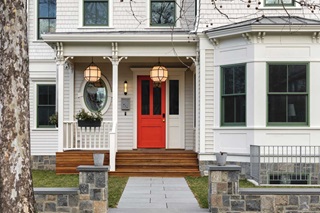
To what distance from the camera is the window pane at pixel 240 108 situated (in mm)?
13047

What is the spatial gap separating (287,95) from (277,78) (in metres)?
0.53

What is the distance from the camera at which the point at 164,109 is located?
1598 cm

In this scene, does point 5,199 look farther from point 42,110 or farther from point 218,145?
point 42,110

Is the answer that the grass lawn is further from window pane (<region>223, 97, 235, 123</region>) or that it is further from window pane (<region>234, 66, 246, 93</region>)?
window pane (<region>234, 66, 246, 93</region>)

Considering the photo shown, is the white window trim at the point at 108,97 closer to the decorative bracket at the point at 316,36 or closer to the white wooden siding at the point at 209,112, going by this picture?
the white wooden siding at the point at 209,112

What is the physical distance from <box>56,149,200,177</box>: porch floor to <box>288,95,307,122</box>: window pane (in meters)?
3.08

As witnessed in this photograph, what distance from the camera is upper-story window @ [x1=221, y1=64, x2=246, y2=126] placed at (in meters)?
13.1

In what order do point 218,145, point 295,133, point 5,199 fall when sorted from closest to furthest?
point 5,199
point 295,133
point 218,145

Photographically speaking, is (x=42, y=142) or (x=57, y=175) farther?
(x=42, y=142)

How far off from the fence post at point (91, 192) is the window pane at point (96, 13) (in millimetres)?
8298

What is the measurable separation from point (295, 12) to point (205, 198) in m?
6.65

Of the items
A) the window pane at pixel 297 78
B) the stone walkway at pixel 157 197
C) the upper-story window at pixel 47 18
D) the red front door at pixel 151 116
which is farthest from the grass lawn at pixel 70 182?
the upper-story window at pixel 47 18

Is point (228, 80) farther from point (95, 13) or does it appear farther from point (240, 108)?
point (95, 13)

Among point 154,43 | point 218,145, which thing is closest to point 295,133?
point 218,145
